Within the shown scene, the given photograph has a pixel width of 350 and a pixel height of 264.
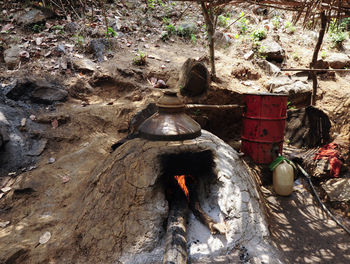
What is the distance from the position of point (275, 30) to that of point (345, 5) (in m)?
5.87

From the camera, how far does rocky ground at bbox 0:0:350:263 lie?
3.81 metres

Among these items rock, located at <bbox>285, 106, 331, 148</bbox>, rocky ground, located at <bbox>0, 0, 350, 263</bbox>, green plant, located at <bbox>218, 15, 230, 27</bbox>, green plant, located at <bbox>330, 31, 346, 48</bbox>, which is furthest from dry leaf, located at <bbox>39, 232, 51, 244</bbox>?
green plant, located at <bbox>330, 31, 346, 48</bbox>

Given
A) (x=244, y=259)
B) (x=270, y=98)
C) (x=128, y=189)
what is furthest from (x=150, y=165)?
(x=270, y=98)

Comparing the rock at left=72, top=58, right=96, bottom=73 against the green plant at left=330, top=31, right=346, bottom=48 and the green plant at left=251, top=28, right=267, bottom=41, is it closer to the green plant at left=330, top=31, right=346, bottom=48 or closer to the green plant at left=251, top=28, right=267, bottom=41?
the green plant at left=251, top=28, right=267, bottom=41

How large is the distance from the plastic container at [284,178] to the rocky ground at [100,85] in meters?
0.25

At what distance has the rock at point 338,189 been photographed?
390 cm

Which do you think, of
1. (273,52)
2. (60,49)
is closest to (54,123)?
(60,49)

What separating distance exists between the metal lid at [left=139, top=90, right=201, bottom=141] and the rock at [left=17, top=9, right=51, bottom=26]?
563cm

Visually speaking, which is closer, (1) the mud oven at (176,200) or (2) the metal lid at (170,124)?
(1) the mud oven at (176,200)

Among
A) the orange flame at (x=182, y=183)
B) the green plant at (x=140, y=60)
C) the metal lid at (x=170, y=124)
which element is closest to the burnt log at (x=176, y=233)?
the orange flame at (x=182, y=183)

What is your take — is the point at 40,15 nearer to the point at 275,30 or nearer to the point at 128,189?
the point at 128,189

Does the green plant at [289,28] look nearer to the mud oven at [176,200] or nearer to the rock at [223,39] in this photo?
the rock at [223,39]

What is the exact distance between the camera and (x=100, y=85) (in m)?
5.90

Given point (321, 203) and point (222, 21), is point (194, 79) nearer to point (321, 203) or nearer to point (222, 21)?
point (321, 203)
